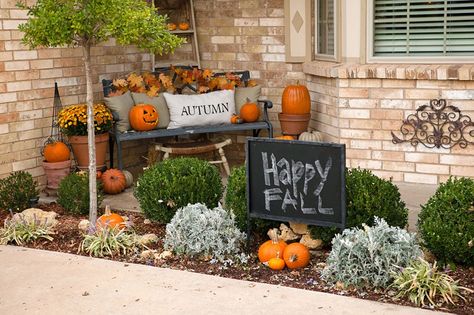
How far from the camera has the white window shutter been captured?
28.3 ft

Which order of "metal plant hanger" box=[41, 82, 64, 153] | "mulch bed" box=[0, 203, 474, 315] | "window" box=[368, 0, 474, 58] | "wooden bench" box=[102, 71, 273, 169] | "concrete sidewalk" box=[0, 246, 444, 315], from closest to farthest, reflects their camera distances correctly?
"concrete sidewalk" box=[0, 246, 444, 315], "mulch bed" box=[0, 203, 474, 315], "window" box=[368, 0, 474, 58], "metal plant hanger" box=[41, 82, 64, 153], "wooden bench" box=[102, 71, 273, 169]

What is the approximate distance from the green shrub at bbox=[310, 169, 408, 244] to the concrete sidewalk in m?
0.80

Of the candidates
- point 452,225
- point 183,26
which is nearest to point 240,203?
point 452,225

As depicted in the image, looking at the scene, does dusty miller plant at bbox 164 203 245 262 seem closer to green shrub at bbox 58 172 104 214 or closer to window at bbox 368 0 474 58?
green shrub at bbox 58 172 104 214

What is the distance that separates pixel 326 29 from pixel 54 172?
11.2 feet

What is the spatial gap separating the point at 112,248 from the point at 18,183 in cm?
161

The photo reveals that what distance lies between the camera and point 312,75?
8.62 m

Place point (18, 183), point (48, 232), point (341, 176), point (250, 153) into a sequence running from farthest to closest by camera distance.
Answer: point (18, 183) → point (48, 232) → point (250, 153) → point (341, 176)

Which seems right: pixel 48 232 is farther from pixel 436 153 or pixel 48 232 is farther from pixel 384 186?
pixel 436 153

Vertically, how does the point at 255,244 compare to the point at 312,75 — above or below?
below

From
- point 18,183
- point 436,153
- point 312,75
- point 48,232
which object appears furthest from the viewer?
point 312,75

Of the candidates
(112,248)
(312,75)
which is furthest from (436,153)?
(112,248)

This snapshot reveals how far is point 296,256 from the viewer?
5.11 metres

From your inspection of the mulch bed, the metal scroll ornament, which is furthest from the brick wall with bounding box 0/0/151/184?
the metal scroll ornament
